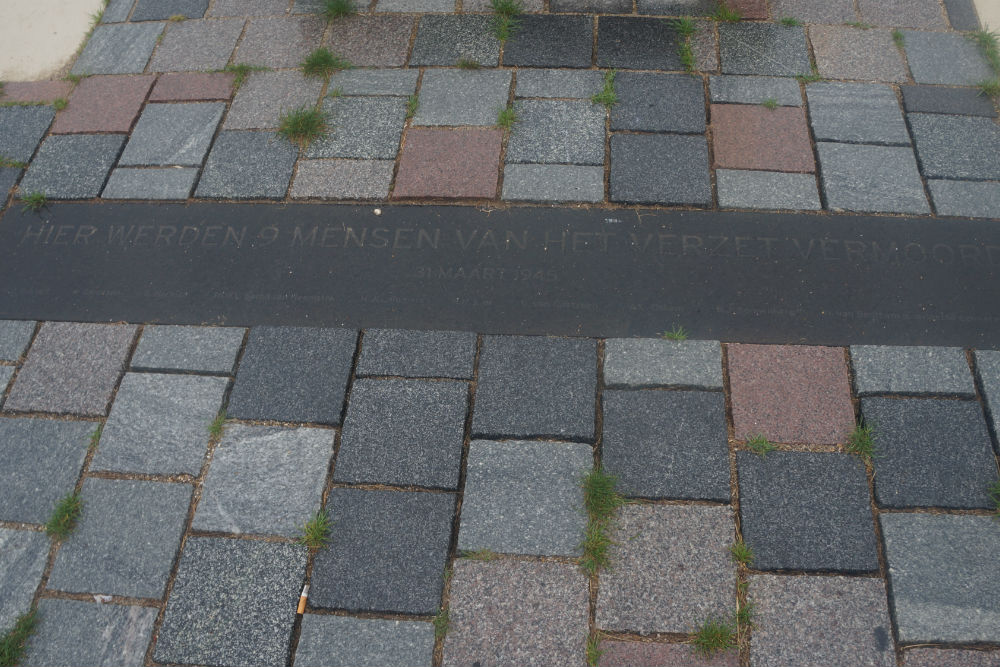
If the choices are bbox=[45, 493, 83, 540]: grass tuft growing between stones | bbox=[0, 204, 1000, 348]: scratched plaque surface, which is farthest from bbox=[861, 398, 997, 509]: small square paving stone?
bbox=[45, 493, 83, 540]: grass tuft growing between stones

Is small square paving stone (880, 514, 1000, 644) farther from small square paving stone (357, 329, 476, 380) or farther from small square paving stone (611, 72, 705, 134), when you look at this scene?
small square paving stone (611, 72, 705, 134)

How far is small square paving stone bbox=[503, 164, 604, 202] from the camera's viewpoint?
306 cm

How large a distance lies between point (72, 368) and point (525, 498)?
78.7 inches

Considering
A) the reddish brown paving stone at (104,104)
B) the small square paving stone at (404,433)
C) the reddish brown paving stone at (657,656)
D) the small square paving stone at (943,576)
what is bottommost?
the small square paving stone at (943,576)

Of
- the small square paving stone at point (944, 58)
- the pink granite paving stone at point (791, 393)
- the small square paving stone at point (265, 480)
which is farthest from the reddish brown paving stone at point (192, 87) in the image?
the small square paving stone at point (944, 58)

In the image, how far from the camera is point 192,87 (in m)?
3.60

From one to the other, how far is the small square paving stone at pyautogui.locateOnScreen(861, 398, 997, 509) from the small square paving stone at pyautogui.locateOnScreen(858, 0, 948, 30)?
2.38m

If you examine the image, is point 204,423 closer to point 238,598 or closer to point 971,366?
point 238,598

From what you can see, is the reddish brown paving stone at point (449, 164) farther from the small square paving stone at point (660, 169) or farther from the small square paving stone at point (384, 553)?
the small square paving stone at point (384, 553)

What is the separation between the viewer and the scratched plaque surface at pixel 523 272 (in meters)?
2.71

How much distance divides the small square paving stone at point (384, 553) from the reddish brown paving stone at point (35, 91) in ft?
9.97

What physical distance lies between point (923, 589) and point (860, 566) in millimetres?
196

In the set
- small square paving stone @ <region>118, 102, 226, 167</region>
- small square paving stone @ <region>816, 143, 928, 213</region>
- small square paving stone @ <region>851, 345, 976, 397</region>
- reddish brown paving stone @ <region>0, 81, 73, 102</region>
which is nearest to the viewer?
small square paving stone @ <region>851, 345, 976, 397</region>

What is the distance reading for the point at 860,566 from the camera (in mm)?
2182
